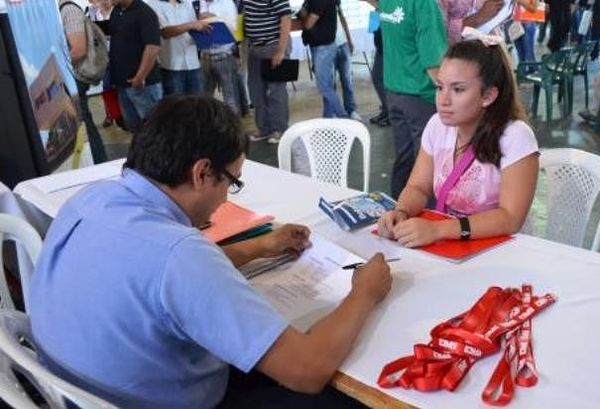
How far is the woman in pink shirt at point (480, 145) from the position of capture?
1.64 metres

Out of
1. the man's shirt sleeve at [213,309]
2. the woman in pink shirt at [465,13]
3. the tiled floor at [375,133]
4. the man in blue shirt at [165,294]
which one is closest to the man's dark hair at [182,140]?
the man in blue shirt at [165,294]

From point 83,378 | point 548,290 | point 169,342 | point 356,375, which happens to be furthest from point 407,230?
point 83,378

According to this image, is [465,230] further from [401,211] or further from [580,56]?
[580,56]

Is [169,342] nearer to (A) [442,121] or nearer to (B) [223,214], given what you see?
(B) [223,214]

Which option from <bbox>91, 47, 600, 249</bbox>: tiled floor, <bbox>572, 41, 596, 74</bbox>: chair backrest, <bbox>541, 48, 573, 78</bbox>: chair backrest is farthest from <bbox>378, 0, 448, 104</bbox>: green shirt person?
<bbox>572, 41, 596, 74</bbox>: chair backrest

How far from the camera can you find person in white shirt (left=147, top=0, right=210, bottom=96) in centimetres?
475

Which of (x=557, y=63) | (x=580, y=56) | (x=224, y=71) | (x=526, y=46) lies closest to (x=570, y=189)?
(x=224, y=71)

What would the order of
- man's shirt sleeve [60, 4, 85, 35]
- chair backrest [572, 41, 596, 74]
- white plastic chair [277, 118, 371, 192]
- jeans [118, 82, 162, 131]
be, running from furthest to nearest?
1. chair backrest [572, 41, 596, 74]
2. jeans [118, 82, 162, 131]
3. man's shirt sleeve [60, 4, 85, 35]
4. white plastic chair [277, 118, 371, 192]

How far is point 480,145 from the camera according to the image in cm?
172

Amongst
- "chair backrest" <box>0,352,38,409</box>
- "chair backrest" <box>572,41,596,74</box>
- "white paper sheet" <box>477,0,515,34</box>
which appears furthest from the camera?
"chair backrest" <box>572,41,596,74</box>

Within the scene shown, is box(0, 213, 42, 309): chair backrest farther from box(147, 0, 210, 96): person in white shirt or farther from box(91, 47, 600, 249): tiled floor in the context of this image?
box(147, 0, 210, 96): person in white shirt

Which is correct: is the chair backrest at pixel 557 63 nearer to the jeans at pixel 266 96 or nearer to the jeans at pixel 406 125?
the jeans at pixel 266 96

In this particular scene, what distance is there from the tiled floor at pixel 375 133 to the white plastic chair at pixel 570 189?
112 centimetres

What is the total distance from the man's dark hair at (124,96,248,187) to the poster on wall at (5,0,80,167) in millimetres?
1921
